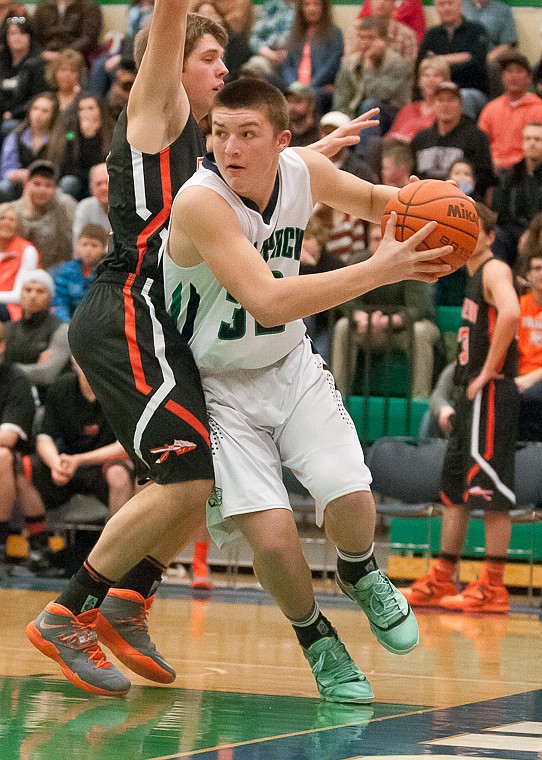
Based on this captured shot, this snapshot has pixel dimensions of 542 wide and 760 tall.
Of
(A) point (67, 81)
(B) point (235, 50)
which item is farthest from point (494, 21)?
(A) point (67, 81)

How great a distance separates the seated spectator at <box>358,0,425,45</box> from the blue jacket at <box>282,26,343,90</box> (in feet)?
1.37

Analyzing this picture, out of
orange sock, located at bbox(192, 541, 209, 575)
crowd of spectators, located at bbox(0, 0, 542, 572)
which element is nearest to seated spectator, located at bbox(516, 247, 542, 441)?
crowd of spectators, located at bbox(0, 0, 542, 572)

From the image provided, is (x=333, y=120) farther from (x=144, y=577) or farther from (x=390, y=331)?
(x=144, y=577)

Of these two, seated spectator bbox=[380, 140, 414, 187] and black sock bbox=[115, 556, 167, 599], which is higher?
seated spectator bbox=[380, 140, 414, 187]

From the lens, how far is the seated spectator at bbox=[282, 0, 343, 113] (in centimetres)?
1173

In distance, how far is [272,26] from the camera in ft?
40.3

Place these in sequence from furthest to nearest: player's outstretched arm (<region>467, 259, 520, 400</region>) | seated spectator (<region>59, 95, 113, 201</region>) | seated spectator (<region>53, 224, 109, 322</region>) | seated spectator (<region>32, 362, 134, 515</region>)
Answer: seated spectator (<region>59, 95, 113, 201</region>), seated spectator (<region>53, 224, 109, 322</region>), seated spectator (<region>32, 362, 134, 515</region>), player's outstretched arm (<region>467, 259, 520, 400</region>)

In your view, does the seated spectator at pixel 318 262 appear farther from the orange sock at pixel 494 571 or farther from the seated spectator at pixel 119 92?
the seated spectator at pixel 119 92

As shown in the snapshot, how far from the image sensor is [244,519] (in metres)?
4.16

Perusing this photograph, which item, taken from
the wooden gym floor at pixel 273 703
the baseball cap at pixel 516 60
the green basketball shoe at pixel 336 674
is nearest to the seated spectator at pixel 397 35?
the baseball cap at pixel 516 60

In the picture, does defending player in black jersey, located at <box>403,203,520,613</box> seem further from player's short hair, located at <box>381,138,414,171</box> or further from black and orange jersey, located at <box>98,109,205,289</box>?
black and orange jersey, located at <box>98,109,205,289</box>

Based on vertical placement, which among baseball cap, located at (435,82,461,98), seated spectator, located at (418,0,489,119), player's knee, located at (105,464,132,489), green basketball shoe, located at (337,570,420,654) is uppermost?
seated spectator, located at (418,0,489,119)

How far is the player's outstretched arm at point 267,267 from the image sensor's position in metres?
3.76

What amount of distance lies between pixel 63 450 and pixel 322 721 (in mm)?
5303
